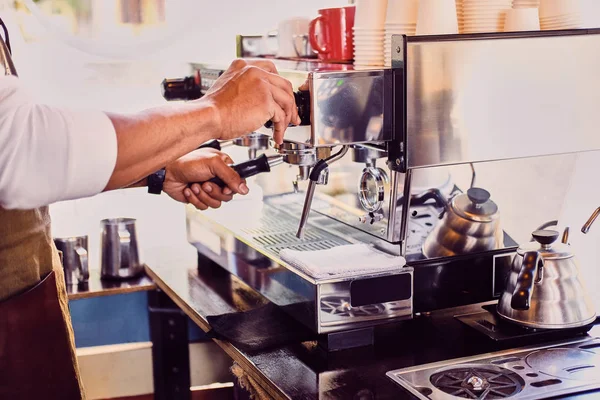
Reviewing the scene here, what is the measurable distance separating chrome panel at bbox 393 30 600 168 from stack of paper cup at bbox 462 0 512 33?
9 centimetres

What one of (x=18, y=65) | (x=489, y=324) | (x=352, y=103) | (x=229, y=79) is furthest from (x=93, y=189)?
(x=18, y=65)

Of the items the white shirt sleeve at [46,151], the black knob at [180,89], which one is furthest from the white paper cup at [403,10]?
the black knob at [180,89]

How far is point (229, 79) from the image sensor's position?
1.38m

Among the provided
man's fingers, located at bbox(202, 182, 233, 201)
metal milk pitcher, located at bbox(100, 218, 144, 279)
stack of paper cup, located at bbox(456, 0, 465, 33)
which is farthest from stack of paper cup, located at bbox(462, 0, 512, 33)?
metal milk pitcher, located at bbox(100, 218, 144, 279)

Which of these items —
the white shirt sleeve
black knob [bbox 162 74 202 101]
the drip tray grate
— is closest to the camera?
the white shirt sleeve

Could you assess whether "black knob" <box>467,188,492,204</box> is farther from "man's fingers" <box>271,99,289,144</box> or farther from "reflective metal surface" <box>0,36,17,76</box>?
"reflective metal surface" <box>0,36,17,76</box>

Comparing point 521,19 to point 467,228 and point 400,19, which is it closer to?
point 400,19

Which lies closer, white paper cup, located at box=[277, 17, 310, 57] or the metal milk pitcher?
white paper cup, located at box=[277, 17, 310, 57]

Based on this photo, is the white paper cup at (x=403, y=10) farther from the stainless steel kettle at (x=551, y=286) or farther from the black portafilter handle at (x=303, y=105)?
the stainless steel kettle at (x=551, y=286)

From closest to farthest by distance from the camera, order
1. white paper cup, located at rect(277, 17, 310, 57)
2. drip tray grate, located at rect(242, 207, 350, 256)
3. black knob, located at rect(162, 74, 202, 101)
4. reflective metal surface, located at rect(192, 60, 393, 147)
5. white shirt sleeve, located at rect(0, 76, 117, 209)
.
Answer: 1. white shirt sleeve, located at rect(0, 76, 117, 209)
2. reflective metal surface, located at rect(192, 60, 393, 147)
3. drip tray grate, located at rect(242, 207, 350, 256)
4. white paper cup, located at rect(277, 17, 310, 57)
5. black knob, located at rect(162, 74, 202, 101)

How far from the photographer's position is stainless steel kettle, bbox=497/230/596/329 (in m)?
1.58

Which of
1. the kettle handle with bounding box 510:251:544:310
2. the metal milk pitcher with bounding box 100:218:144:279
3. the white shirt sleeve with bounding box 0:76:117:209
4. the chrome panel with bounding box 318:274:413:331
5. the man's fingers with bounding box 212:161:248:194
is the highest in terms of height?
the white shirt sleeve with bounding box 0:76:117:209

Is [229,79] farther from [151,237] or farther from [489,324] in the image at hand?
[151,237]

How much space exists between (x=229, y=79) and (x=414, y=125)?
1.17 ft
